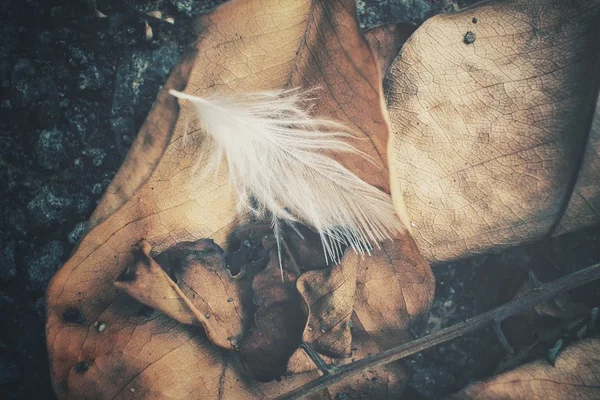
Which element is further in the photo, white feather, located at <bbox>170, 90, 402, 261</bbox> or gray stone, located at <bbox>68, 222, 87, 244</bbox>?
gray stone, located at <bbox>68, 222, 87, 244</bbox>

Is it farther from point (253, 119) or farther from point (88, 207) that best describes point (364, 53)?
point (88, 207)

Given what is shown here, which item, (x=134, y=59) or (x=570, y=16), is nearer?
(x=570, y=16)

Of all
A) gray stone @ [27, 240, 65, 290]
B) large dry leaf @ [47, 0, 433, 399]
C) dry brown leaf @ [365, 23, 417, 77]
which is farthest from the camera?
gray stone @ [27, 240, 65, 290]

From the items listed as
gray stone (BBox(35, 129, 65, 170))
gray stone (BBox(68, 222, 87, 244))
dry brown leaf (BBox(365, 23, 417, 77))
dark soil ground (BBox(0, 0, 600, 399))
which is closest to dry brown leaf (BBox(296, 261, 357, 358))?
dark soil ground (BBox(0, 0, 600, 399))

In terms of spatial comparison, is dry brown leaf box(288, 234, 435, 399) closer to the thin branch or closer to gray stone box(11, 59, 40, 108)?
the thin branch

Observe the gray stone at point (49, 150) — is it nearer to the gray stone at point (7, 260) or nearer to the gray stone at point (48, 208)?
the gray stone at point (48, 208)

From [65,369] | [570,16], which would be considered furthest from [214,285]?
[570,16]

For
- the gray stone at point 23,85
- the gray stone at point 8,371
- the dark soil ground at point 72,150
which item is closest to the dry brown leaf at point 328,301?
the dark soil ground at point 72,150
